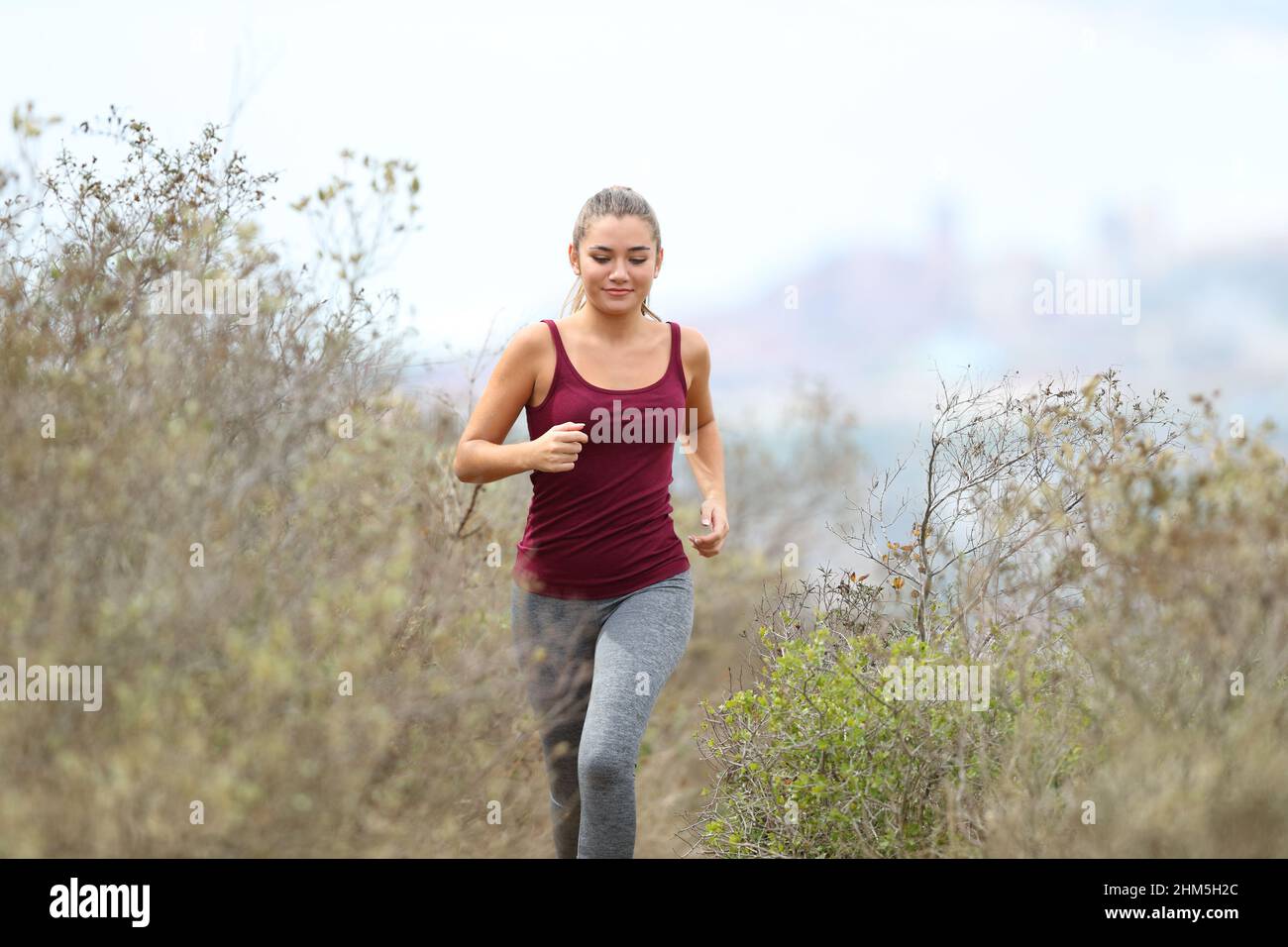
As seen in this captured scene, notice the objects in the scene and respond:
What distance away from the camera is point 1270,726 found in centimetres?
322

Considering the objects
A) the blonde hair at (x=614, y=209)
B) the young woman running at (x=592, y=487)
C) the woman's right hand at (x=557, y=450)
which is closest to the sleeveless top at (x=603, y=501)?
the young woman running at (x=592, y=487)

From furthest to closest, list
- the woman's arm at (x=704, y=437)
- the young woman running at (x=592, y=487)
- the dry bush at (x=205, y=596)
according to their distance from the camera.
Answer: the woman's arm at (x=704, y=437) → the young woman running at (x=592, y=487) → the dry bush at (x=205, y=596)

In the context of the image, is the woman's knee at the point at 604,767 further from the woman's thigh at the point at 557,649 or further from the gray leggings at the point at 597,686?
the woman's thigh at the point at 557,649

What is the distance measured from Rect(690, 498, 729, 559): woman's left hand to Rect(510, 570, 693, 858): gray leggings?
0.35 ft

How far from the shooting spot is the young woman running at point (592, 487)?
355 centimetres

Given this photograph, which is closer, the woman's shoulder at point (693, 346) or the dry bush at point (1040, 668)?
the dry bush at point (1040, 668)

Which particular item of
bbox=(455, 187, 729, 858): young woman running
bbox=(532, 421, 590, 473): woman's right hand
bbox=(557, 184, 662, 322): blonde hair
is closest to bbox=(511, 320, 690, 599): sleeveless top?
bbox=(455, 187, 729, 858): young woman running

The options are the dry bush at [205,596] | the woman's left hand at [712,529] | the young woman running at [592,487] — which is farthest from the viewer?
the woman's left hand at [712,529]

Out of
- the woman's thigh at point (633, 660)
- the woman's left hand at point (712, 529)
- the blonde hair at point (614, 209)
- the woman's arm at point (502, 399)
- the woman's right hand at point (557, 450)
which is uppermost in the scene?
the blonde hair at point (614, 209)

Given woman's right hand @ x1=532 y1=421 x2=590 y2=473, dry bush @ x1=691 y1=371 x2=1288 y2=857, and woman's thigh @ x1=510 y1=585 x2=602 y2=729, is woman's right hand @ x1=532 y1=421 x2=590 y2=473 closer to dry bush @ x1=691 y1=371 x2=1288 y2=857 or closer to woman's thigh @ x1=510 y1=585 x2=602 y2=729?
woman's thigh @ x1=510 y1=585 x2=602 y2=729

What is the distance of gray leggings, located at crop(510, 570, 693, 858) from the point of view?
3.28 m

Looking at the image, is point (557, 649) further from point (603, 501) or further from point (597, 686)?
point (603, 501)
